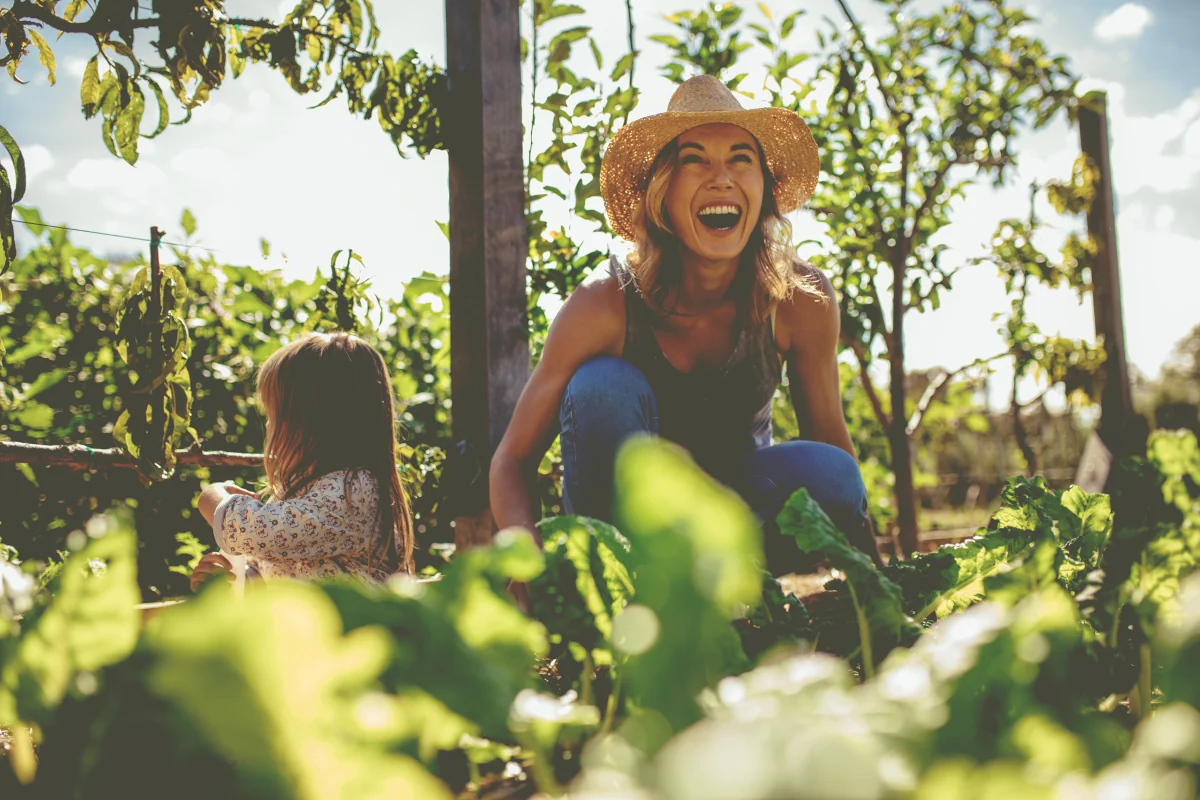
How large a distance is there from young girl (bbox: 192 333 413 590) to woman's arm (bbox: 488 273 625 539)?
40 cm

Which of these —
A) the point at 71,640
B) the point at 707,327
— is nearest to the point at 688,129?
the point at 707,327

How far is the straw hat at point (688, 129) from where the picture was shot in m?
2.24

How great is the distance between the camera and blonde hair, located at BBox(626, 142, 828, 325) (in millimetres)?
2193

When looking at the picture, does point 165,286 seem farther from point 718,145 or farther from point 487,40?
point 718,145

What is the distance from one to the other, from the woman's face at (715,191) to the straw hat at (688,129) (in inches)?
2.1

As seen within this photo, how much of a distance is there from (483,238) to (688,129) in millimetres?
627

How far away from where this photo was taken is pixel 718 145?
2254 mm

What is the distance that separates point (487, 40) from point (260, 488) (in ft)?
4.81

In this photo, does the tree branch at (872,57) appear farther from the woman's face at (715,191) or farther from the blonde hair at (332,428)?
the blonde hair at (332,428)

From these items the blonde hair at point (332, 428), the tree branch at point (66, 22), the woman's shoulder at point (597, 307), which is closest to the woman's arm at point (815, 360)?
the woman's shoulder at point (597, 307)

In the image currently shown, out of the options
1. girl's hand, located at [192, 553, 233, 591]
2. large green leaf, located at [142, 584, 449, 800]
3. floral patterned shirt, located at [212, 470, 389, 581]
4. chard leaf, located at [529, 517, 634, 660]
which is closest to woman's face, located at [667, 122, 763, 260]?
floral patterned shirt, located at [212, 470, 389, 581]

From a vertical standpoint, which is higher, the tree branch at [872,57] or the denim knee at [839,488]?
the tree branch at [872,57]

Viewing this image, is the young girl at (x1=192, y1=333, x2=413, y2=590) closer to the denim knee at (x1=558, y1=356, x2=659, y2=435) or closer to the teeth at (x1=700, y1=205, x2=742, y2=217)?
the denim knee at (x1=558, y1=356, x2=659, y2=435)

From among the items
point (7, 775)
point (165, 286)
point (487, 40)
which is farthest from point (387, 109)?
point (7, 775)
